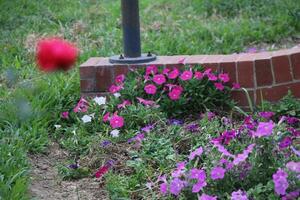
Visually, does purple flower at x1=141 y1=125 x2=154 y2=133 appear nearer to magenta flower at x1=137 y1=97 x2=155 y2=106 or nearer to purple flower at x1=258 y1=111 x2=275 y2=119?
magenta flower at x1=137 y1=97 x2=155 y2=106

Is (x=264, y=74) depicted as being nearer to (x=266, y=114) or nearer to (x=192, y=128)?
(x=266, y=114)

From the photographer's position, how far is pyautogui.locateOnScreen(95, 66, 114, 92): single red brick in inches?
131

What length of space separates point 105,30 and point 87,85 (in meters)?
1.84

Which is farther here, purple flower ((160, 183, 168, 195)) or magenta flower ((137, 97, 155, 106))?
magenta flower ((137, 97, 155, 106))

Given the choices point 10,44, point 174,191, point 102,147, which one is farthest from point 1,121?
point 10,44

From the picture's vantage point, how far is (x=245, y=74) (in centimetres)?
322

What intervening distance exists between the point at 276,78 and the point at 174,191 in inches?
52.7

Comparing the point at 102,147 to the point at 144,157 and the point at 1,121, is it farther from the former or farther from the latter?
the point at 1,121

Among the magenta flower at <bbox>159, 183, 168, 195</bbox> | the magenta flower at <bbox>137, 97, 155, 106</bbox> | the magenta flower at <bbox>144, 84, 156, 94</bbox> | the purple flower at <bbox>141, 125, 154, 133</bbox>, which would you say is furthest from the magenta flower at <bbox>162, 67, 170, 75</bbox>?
the magenta flower at <bbox>159, 183, 168, 195</bbox>

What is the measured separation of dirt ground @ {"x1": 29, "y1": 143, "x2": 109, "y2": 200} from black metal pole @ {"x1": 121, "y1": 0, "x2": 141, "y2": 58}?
3.02 ft

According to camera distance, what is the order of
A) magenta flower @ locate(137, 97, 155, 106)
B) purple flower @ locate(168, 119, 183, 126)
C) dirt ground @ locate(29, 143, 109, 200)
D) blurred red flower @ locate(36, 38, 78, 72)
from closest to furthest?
1. blurred red flower @ locate(36, 38, 78, 72)
2. dirt ground @ locate(29, 143, 109, 200)
3. purple flower @ locate(168, 119, 183, 126)
4. magenta flower @ locate(137, 97, 155, 106)

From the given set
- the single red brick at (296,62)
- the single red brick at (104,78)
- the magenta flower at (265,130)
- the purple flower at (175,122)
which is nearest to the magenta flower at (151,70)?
the single red brick at (104,78)

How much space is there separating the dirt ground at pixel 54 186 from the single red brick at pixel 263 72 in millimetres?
1160

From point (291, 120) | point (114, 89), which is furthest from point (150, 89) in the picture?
point (291, 120)
